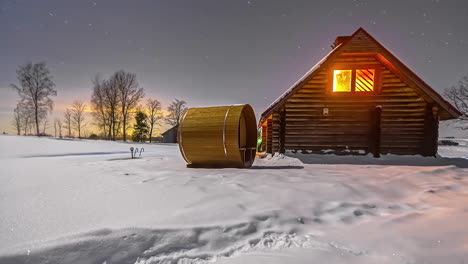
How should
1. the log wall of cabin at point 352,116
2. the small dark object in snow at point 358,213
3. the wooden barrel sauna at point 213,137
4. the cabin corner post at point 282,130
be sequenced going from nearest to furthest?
the small dark object in snow at point 358,213 < the wooden barrel sauna at point 213,137 < the log wall of cabin at point 352,116 < the cabin corner post at point 282,130

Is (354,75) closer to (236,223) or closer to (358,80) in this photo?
(358,80)

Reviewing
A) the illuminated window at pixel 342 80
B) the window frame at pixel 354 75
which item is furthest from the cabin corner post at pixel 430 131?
the illuminated window at pixel 342 80

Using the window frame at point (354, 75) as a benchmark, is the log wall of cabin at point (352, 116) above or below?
below

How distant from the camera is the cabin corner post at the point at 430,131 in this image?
28.8 ft

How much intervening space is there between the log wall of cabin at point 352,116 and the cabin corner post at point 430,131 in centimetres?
13

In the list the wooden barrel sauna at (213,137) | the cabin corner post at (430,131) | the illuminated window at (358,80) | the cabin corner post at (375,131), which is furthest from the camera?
the illuminated window at (358,80)

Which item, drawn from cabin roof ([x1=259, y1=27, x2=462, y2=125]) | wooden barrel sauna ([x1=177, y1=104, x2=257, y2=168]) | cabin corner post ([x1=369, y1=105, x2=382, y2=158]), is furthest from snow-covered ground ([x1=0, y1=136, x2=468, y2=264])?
cabin roof ([x1=259, y1=27, x2=462, y2=125])

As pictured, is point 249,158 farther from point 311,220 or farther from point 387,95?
point 387,95

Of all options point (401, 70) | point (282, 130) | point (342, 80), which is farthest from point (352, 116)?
point (282, 130)

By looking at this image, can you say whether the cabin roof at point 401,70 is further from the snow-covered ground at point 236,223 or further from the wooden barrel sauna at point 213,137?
the snow-covered ground at point 236,223

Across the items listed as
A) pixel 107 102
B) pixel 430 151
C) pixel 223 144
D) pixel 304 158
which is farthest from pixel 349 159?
A: pixel 107 102

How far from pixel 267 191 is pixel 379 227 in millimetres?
1744

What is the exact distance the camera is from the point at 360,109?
9125mm

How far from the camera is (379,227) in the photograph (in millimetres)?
2623
